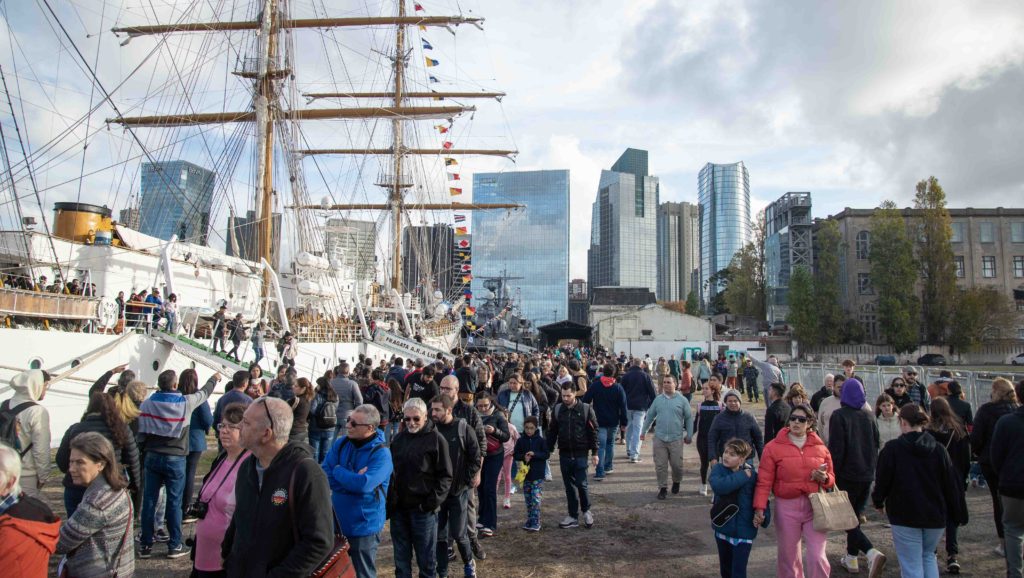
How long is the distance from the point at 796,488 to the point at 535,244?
126 m

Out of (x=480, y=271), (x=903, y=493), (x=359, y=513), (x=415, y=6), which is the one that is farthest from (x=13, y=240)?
(x=480, y=271)

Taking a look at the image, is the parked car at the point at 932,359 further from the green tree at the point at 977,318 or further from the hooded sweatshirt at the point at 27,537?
the hooded sweatshirt at the point at 27,537

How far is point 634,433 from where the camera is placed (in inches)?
452

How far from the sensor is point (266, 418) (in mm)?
3096

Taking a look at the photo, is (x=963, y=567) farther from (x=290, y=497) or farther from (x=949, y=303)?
(x=949, y=303)

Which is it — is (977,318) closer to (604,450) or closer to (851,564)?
(604,450)

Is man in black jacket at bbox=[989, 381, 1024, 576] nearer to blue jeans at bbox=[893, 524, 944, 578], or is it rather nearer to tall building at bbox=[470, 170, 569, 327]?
blue jeans at bbox=[893, 524, 944, 578]

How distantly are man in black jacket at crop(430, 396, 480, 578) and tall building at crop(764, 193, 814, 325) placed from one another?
188 ft

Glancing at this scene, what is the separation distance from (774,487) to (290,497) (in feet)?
12.6

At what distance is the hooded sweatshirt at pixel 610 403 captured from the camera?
9.98 meters

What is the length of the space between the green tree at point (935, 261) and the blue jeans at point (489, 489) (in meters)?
52.2

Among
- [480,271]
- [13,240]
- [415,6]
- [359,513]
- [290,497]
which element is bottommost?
[359,513]

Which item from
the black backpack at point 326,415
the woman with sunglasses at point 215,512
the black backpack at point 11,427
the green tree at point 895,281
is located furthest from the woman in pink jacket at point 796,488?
the green tree at point 895,281

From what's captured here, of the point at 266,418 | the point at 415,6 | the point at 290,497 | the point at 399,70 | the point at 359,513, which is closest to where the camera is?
the point at 290,497
